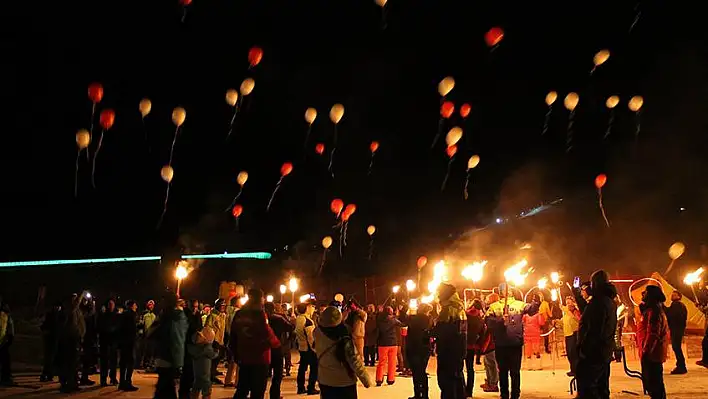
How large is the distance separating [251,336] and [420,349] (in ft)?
12.2

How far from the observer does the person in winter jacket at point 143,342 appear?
16.0 metres

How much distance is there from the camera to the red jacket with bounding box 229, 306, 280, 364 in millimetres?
8102

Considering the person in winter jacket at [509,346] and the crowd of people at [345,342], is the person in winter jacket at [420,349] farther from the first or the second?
the person in winter jacket at [509,346]

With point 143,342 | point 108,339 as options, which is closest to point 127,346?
point 108,339

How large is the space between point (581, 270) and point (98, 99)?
1707 cm

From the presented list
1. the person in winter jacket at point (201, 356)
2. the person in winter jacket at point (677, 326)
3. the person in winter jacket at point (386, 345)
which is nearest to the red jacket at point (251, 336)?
the person in winter jacket at point (201, 356)

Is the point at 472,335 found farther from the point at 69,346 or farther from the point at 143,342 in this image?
the point at 143,342

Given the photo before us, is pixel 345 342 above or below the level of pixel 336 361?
above

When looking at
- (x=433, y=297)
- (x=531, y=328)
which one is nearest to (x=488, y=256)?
(x=531, y=328)

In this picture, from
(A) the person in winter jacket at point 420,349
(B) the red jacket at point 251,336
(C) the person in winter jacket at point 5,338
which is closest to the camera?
(B) the red jacket at point 251,336

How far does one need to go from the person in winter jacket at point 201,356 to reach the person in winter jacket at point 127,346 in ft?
11.1

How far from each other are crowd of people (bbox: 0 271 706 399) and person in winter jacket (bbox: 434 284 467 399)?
15mm

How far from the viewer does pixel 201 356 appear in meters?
9.27

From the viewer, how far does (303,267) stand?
3541 cm
